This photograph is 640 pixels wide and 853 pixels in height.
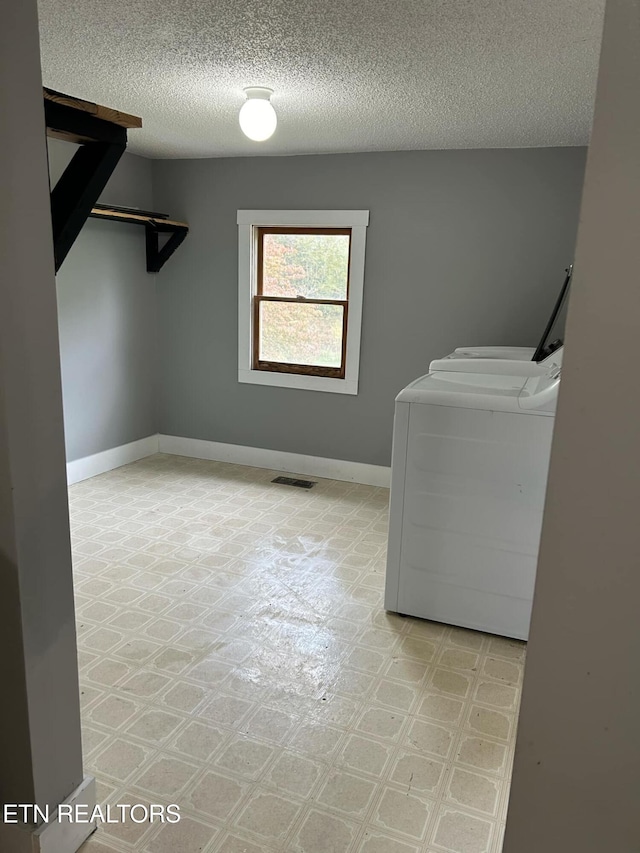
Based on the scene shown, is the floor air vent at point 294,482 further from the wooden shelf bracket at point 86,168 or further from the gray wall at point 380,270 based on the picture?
the wooden shelf bracket at point 86,168

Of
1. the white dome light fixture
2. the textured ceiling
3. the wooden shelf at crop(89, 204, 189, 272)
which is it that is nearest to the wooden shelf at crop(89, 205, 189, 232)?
the wooden shelf at crop(89, 204, 189, 272)

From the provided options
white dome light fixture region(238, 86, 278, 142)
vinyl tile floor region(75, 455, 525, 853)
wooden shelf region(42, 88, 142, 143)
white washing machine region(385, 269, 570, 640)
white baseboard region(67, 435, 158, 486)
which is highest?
white dome light fixture region(238, 86, 278, 142)

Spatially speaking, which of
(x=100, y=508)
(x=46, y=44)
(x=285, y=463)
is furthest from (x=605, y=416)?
(x=285, y=463)

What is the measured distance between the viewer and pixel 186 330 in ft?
16.1

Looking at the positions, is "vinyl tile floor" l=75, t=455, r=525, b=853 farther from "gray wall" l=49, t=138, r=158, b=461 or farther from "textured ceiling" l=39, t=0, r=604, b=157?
"textured ceiling" l=39, t=0, r=604, b=157

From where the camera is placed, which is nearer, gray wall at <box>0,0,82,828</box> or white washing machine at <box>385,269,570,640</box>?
gray wall at <box>0,0,82,828</box>

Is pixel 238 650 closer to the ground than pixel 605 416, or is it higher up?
closer to the ground

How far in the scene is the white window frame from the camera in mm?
4238

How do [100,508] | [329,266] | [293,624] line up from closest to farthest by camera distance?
Answer: [293,624] → [100,508] → [329,266]

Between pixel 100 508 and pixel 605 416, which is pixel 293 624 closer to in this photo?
pixel 100 508

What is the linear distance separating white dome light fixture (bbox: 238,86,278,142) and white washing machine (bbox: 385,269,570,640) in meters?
1.35

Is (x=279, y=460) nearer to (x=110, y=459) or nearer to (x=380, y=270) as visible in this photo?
(x=110, y=459)

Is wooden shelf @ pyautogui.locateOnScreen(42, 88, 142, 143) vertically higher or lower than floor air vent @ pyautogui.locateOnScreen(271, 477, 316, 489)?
higher

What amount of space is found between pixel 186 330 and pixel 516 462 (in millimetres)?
3175
